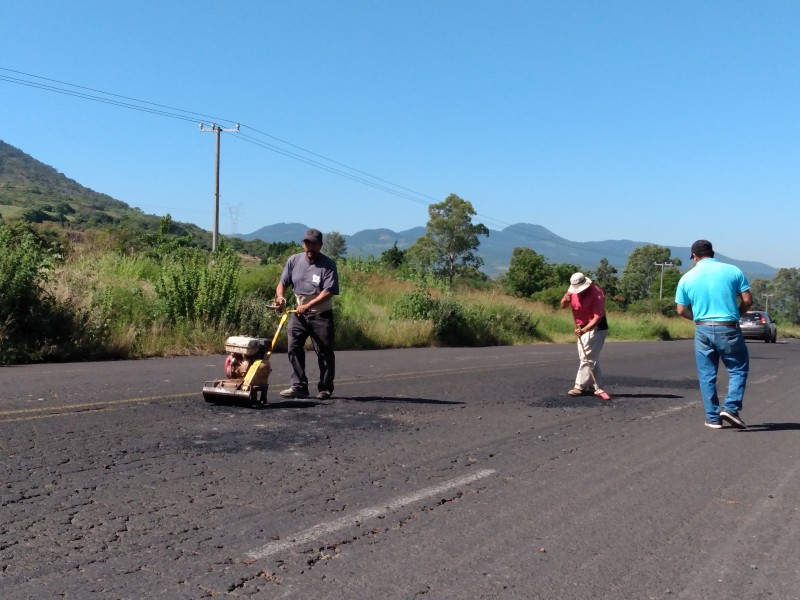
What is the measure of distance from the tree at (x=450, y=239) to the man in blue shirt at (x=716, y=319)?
71.6 meters

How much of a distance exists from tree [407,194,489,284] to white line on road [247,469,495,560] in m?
74.5

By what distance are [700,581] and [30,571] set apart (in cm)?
324

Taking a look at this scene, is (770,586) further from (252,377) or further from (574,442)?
(252,377)

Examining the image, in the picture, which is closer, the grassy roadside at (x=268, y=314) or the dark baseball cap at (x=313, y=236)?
the dark baseball cap at (x=313, y=236)

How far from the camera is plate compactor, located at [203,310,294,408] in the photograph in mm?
8109

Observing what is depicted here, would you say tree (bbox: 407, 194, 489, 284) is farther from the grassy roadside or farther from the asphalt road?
→ the asphalt road

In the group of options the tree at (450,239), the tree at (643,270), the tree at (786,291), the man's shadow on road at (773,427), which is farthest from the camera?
the tree at (786,291)

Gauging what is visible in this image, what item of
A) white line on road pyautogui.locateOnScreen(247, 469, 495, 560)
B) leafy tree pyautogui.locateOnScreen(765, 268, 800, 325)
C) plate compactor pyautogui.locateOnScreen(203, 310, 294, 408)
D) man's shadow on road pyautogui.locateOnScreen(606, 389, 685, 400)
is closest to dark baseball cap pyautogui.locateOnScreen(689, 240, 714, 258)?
man's shadow on road pyautogui.locateOnScreen(606, 389, 685, 400)

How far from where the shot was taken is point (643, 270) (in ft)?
367

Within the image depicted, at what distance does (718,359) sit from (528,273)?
247 feet

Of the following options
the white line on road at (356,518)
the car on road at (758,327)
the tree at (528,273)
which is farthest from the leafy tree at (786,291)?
the white line on road at (356,518)

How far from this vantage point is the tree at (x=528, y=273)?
81.9 meters

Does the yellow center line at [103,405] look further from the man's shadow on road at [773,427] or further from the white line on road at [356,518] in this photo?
the man's shadow on road at [773,427]

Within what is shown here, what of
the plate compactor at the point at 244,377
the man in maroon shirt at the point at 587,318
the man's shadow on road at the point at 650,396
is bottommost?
the man's shadow on road at the point at 650,396
